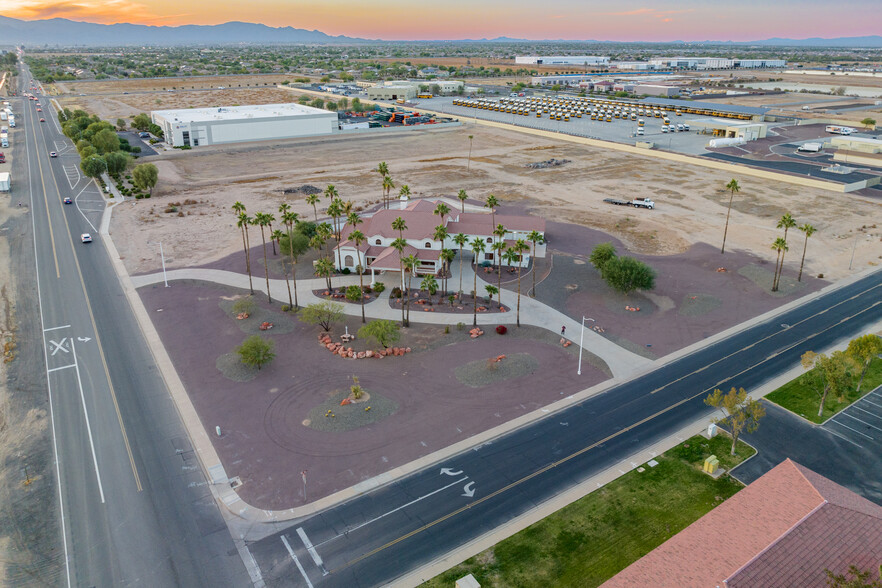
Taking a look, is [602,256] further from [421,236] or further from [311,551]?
[311,551]

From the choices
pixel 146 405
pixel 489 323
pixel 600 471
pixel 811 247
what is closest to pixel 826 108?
pixel 811 247

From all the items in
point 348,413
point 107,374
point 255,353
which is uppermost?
point 255,353

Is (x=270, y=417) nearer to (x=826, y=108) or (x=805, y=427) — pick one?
(x=805, y=427)

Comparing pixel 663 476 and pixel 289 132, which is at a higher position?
pixel 289 132

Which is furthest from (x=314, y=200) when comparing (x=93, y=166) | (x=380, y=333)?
(x=93, y=166)

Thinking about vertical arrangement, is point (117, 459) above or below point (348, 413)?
below

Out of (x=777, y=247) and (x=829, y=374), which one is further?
(x=777, y=247)

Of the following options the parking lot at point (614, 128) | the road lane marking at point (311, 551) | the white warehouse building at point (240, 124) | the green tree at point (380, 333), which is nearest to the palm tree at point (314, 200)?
the green tree at point (380, 333)
